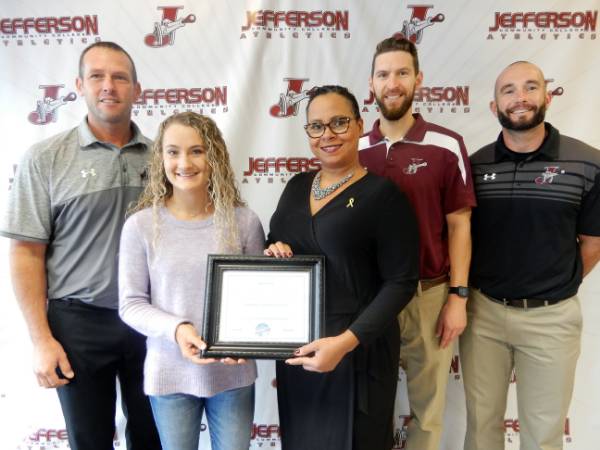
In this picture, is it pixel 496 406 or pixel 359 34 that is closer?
pixel 496 406

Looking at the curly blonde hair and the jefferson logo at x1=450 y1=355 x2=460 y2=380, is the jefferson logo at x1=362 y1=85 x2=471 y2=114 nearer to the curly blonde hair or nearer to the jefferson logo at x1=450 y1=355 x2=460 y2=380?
the curly blonde hair

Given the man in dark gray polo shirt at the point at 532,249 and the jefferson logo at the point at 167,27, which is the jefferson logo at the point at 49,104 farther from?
the man in dark gray polo shirt at the point at 532,249

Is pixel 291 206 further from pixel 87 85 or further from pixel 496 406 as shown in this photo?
pixel 496 406

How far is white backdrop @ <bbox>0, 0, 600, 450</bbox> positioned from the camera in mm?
2309

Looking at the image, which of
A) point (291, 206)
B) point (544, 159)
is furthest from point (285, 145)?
point (544, 159)

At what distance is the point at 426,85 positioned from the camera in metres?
2.36

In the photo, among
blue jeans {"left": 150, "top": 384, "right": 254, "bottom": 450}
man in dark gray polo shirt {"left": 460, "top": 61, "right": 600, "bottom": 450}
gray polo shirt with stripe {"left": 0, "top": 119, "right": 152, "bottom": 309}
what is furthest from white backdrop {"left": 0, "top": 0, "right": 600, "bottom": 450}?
blue jeans {"left": 150, "top": 384, "right": 254, "bottom": 450}

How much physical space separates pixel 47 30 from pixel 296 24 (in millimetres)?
1364

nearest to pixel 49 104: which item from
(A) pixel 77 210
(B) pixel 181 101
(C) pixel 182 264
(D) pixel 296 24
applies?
(B) pixel 181 101

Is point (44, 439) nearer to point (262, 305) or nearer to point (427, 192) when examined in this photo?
point (262, 305)

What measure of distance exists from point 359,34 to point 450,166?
100 cm

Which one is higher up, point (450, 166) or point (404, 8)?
point (404, 8)

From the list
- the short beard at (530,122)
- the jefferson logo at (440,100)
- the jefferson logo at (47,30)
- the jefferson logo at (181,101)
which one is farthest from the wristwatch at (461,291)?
the jefferson logo at (47,30)

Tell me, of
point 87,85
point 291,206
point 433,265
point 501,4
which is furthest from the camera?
point 501,4
